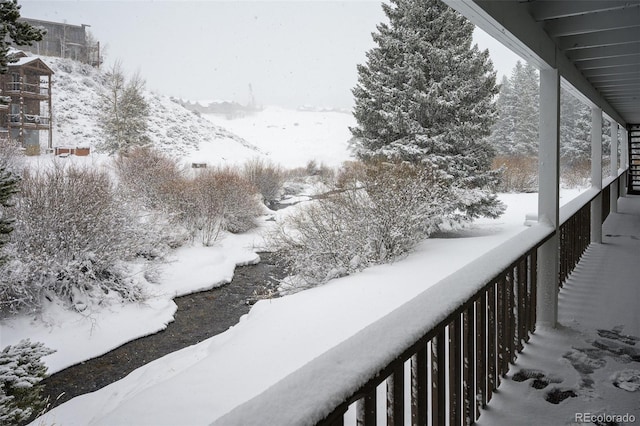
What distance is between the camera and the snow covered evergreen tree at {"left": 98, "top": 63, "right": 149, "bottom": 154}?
62.8ft

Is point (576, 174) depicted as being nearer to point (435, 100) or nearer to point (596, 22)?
point (435, 100)

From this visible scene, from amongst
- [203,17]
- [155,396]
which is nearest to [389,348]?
[155,396]

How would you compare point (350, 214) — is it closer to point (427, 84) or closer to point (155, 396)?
point (427, 84)

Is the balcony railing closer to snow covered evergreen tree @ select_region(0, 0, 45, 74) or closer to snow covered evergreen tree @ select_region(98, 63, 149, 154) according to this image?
snow covered evergreen tree @ select_region(0, 0, 45, 74)

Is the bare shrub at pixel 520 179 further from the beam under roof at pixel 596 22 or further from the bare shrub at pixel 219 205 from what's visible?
the beam under roof at pixel 596 22

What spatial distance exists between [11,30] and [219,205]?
971 cm

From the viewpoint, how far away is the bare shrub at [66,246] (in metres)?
6.17

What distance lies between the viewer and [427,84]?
9602 mm

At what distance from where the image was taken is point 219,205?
38.7ft

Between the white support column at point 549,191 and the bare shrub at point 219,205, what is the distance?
912cm

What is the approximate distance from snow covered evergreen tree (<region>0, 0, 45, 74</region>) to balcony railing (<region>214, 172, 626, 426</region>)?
7.54ft

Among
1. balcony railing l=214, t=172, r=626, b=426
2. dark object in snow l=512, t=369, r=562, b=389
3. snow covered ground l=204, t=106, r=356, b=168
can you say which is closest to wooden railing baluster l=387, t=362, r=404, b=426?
balcony railing l=214, t=172, r=626, b=426

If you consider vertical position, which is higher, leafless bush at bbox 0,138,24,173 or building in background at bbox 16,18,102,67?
building in background at bbox 16,18,102,67

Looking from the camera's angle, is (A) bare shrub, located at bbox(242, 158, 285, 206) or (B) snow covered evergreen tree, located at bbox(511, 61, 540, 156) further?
(B) snow covered evergreen tree, located at bbox(511, 61, 540, 156)
